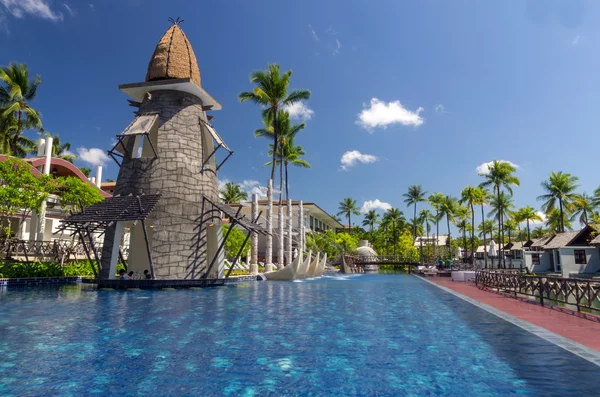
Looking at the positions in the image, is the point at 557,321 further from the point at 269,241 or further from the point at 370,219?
the point at 370,219

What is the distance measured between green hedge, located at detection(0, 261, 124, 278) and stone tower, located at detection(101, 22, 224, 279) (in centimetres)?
304

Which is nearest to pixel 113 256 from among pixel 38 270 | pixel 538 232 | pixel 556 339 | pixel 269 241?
pixel 38 270

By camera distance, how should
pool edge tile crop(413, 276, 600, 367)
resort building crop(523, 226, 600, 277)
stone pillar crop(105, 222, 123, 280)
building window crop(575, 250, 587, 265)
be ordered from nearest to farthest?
1. pool edge tile crop(413, 276, 600, 367)
2. stone pillar crop(105, 222, 123, 280)
3. resort building crop(523, 226, 600, 277)
4. building window crop(575, 250, 587, 265)

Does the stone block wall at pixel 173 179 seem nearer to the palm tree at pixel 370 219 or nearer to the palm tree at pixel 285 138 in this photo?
the palm tree at pixel 285 138

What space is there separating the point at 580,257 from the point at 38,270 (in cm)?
3802

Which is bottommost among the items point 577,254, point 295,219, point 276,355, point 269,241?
point 276,355

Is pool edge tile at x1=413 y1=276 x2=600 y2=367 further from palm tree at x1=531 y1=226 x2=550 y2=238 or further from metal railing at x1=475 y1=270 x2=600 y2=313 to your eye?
Answer: palm tree at x1=531 y1=226 x2=550 y2=238

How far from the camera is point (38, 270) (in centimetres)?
1958

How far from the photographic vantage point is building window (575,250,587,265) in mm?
31520

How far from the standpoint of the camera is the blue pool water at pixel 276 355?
4.97 m

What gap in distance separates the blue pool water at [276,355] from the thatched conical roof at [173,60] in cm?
1471

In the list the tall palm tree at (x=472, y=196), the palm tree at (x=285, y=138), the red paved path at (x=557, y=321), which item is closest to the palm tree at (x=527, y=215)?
the tall palm tree at (x=472, y=196)

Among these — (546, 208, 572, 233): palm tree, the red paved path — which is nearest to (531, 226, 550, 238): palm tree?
(546, 208, 572, 233): palm tree

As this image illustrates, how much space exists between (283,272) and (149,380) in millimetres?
21387
